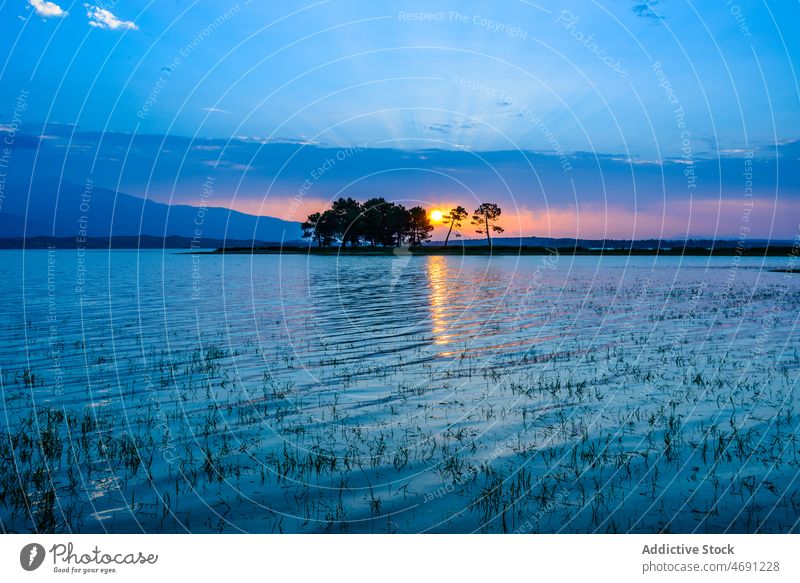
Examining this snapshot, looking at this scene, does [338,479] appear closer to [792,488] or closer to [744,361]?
[792,488]

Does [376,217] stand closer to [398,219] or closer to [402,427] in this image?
[398,219]

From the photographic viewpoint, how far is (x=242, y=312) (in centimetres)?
4038

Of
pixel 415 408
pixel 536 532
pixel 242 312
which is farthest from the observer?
pixel 242 312

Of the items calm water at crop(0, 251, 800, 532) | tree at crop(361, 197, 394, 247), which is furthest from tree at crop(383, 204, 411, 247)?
calm water at crop(0, 251, 800, 532)

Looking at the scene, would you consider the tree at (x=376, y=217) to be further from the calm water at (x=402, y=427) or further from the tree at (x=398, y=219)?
the calm water at (x=402, y=427)

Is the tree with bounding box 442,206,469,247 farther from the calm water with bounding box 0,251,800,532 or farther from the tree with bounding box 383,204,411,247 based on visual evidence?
the calm water with bounding box 0,251,800,532

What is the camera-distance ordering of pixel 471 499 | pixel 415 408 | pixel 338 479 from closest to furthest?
pixel 471 499
pixel 338 479
pixel 415 408

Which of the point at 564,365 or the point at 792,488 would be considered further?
the point at 564,365

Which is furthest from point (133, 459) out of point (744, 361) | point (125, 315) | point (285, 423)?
point (125, 315)

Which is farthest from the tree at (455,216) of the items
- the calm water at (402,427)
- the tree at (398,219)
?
the calm water at (402,427)

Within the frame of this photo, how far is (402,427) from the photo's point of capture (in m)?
15.3

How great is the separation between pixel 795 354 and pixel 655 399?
10085mm

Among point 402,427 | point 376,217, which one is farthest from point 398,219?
point 402,427

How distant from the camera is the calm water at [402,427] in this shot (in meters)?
10.8
